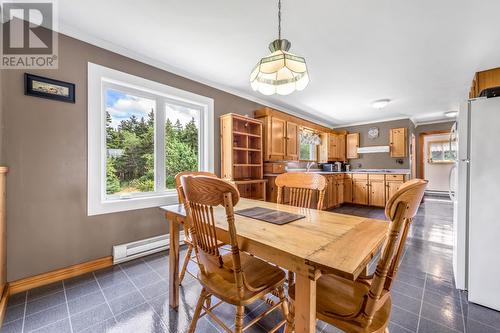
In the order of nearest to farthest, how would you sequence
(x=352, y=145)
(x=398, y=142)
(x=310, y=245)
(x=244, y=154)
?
(x=310, y=245) < (x=244, y=154) < (x=398, y=142) < (x=352, y=145)

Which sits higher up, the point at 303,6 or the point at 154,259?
the point at 303,6

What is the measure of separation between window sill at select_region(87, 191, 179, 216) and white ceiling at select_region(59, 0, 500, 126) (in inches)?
67.1

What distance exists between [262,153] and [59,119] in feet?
9.37

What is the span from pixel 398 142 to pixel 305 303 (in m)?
6.07

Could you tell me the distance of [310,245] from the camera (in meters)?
0.93

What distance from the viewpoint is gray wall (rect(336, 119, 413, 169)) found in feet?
18.4

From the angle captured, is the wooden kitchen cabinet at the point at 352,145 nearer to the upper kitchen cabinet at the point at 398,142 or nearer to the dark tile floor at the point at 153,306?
the upper kitchen cabinet at the point at 398,142

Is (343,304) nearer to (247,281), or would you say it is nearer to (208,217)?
(247,281)

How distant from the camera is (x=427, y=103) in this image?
444cm

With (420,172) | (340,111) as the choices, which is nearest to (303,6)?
(340,111)

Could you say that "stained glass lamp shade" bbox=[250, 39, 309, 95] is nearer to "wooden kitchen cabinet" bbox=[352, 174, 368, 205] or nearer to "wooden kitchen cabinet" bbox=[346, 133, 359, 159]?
"wooden kitchen cabinet" bbox=[352, 174, 368, 205]

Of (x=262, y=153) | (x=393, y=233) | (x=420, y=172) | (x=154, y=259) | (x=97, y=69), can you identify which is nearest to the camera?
(x=393, y=233)

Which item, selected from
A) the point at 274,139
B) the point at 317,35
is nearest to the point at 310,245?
the point at 317,35

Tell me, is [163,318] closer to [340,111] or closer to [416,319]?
[416,319]
